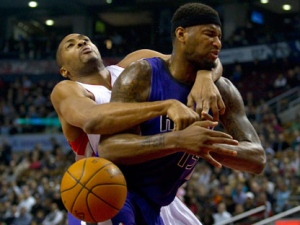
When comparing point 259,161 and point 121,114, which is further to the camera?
point 259,161

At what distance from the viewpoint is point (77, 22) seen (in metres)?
28.0

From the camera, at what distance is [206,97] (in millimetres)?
3725

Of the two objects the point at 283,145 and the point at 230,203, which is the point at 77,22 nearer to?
the point at 283,145

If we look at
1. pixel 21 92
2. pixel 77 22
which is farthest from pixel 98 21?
pixel 21 92

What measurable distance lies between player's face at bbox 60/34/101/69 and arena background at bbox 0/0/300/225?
5862 millimetres

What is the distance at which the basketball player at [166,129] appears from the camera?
373 cm

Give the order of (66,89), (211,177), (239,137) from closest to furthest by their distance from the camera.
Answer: (239,137), (66,89), (211,177)

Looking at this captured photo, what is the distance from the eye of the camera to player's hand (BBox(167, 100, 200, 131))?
348 cm

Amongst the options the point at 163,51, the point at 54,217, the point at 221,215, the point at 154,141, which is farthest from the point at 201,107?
the point at 163,51

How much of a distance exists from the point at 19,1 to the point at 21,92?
5205 millimetres

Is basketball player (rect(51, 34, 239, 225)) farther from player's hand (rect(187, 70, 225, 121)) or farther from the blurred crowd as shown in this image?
the blurred crowd

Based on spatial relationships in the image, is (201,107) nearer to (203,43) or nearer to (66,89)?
(203,43)

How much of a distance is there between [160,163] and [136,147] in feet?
1.19

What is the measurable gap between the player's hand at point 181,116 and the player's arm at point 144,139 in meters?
0.04
